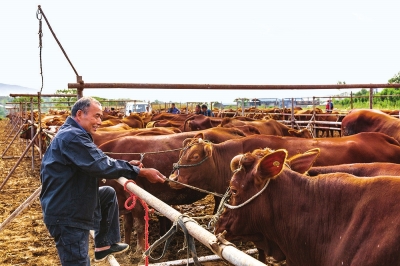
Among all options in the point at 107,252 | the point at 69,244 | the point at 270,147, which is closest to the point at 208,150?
the point at 270,147

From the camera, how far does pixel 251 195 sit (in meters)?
3.07

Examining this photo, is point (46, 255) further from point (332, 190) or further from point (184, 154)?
point (332, 190)

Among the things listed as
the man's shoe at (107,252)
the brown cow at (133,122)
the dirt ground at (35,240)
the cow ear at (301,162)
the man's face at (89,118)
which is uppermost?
the man's face at (89,118)

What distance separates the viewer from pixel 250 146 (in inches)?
222

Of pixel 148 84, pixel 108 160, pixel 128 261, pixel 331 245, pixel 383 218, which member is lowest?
pixel 128 261

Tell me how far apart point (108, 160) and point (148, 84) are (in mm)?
1866

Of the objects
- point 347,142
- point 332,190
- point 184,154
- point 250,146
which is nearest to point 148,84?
point 184,154

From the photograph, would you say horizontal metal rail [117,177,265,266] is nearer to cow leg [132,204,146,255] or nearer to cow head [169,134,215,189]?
cow head [169,134,215,189]

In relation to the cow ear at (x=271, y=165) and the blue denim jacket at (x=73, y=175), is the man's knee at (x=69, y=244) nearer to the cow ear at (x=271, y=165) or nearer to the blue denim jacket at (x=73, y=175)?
the blue denim jacket at (x=73, y=175)

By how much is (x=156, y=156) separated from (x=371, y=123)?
5.75 meters

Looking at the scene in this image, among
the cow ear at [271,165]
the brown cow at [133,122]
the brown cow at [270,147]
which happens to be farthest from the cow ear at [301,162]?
the brown cow at [133,122]

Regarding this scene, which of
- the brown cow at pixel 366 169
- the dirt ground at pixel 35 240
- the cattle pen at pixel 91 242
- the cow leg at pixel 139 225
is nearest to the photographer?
the cattle pen at pixel 91 242

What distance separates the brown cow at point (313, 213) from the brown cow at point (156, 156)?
2958mm

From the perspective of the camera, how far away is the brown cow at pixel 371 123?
8.73 m
